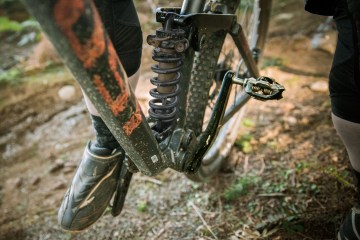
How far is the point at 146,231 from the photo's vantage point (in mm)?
1563

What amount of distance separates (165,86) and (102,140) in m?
0.31

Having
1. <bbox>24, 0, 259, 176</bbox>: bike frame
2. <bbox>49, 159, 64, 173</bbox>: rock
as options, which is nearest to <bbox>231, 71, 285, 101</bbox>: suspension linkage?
<bbox>24, 0, 259, 176</bbox>: bike frame

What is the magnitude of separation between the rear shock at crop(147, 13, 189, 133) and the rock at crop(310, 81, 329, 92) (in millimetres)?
1696

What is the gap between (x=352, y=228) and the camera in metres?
1.06

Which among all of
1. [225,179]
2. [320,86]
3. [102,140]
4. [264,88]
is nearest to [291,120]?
[320,86]

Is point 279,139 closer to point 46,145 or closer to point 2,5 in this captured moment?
point 46,145

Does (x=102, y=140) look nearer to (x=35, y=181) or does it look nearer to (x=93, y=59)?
(x=93, y=59)

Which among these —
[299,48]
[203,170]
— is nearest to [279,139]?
[203,170]

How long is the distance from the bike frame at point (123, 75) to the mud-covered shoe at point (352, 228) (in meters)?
0.56

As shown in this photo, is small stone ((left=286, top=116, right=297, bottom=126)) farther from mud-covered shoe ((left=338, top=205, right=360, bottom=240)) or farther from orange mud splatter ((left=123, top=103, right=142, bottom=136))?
orange mud splatter ((left=123, top=103, right=142, bottom=136))

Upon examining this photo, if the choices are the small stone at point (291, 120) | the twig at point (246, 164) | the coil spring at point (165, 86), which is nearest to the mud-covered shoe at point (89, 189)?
the coil spring at point (165, 86)

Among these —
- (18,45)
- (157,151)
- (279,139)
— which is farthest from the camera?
(18,45)

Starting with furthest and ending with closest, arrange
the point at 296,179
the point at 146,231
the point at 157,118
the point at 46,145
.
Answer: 1. the point at 46,145
2. the point at 296,179
3. the point at 146,231
4. the point at 157,118

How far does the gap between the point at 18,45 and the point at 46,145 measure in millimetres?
2461
